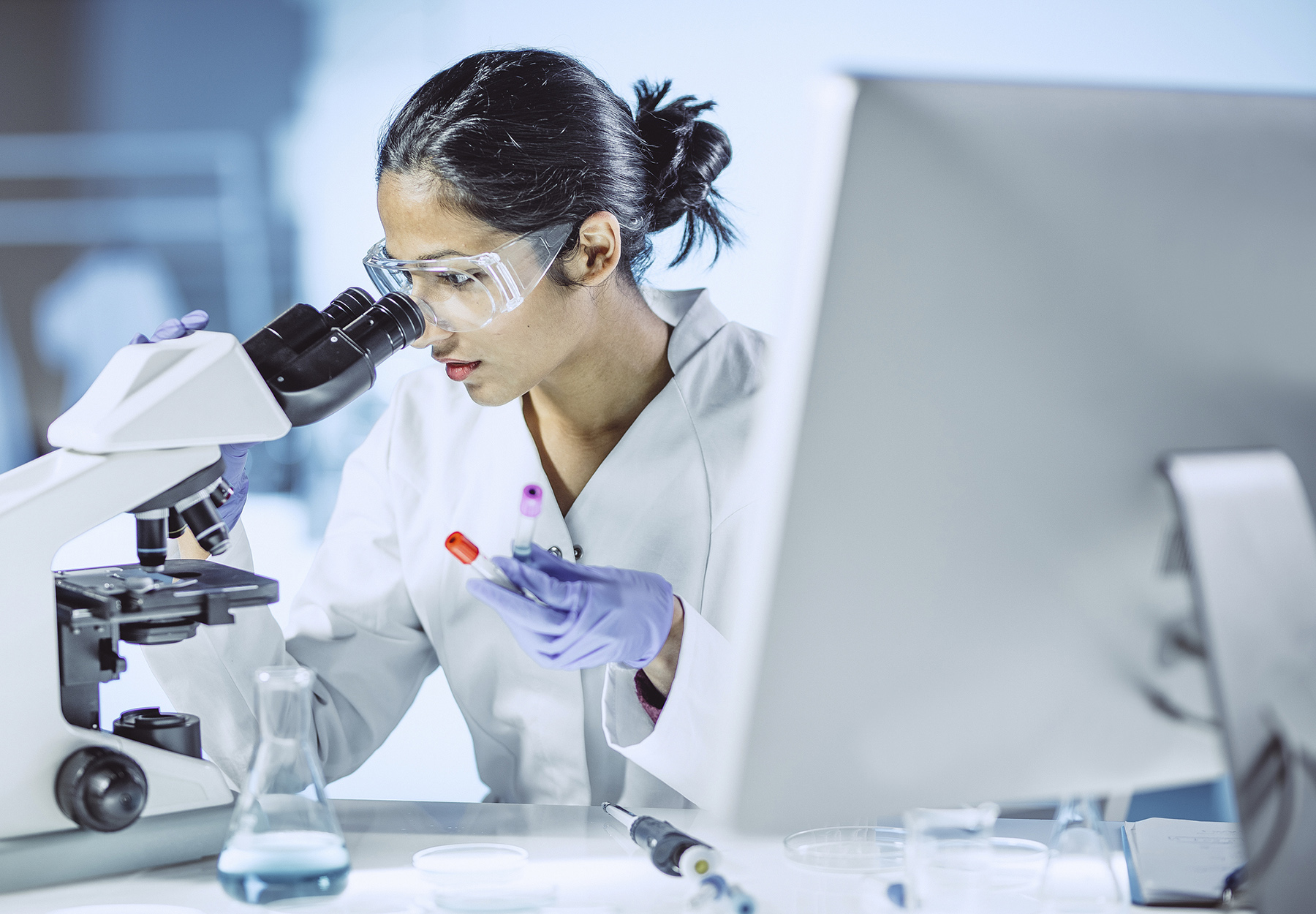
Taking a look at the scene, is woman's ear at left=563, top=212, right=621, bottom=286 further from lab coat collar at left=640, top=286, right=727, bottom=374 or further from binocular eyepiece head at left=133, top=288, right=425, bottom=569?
binocular eyepiece head at left=133, top=288, right=425, bottom=569

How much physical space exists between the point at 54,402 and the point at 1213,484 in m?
3.16

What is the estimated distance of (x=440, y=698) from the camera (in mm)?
3139

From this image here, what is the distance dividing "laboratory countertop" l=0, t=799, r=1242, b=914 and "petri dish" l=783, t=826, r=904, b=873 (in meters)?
0.01

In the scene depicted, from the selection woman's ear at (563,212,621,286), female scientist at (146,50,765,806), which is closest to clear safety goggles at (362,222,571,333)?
female scientist at (146,50,765,806)

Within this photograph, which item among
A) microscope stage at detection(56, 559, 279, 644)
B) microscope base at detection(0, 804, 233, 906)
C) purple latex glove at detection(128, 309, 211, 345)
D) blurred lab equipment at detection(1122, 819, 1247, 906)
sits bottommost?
microscope base at detection(0, 804, 233, 906)

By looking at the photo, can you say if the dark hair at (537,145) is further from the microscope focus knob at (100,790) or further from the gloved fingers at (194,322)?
the microscope focus knob at (100,790)

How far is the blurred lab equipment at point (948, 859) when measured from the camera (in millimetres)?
866

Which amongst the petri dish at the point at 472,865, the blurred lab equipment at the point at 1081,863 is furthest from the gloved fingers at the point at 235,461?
the blurred lab equipment at the point at 1081,863

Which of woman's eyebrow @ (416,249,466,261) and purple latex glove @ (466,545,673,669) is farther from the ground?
woman's eyebrow @ (416,249,466,261)

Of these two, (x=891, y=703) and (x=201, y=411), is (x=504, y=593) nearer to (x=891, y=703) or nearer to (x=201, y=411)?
(x=201, y=411)

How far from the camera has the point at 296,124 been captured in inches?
120

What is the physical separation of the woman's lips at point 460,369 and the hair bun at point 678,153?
0.42 m

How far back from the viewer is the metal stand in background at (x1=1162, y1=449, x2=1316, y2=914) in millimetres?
607

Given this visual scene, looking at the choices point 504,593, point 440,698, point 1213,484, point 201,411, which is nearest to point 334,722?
point 504,593
